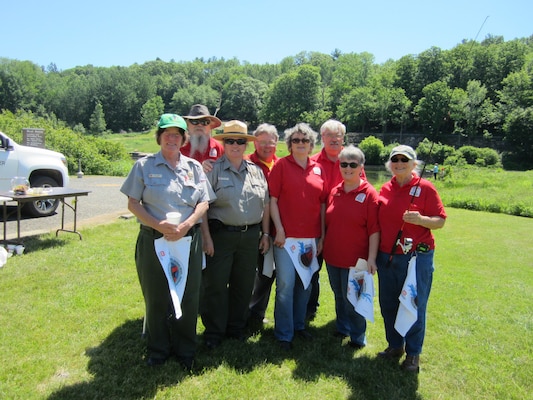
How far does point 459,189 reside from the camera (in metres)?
22.7

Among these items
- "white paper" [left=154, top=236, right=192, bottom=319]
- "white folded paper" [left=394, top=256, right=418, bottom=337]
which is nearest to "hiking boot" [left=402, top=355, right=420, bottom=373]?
"white folded paper" [left=394, top=256, right=418, bottom=337]

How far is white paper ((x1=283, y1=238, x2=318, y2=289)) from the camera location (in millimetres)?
3578

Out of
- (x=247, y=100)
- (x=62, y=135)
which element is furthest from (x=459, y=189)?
(x=247, y=100)

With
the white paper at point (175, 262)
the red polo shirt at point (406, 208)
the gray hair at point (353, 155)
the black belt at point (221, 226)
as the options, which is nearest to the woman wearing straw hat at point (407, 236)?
the red polo shirt at point (406, 208)

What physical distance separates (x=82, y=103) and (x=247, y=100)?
3947 cm

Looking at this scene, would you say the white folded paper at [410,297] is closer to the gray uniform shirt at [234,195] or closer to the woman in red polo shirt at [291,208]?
the woman in red polo shirt at [291,208]

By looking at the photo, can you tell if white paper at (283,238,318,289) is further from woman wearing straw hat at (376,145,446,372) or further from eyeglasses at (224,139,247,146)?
eyeglasses at (224,139,247,146)

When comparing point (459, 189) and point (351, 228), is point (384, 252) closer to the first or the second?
point (351, 228)

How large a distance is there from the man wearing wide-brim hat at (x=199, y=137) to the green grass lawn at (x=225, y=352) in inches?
72.5

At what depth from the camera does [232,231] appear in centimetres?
342

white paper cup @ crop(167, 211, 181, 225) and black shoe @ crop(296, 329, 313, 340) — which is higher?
white paper cup @ crop(167, 211, 181, 225)

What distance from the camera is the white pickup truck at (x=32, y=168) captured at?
28.2 feet

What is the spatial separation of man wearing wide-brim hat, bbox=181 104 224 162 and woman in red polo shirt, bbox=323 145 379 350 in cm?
138

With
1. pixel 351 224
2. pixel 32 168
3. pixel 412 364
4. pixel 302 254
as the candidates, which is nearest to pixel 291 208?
pixel 302 254
